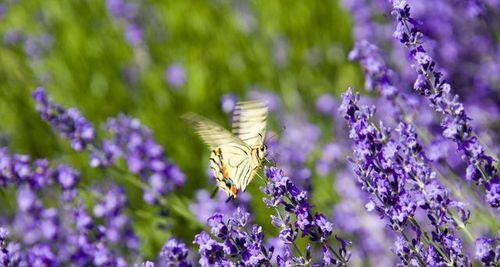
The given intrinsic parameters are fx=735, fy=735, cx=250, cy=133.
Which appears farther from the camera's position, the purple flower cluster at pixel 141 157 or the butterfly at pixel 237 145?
the purple flower cluster at pixel 141 157

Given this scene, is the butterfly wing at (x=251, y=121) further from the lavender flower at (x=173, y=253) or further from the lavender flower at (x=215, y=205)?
the lavender flower at (x=173, y=253)

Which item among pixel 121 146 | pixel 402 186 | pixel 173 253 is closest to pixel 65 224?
pixel 121 146

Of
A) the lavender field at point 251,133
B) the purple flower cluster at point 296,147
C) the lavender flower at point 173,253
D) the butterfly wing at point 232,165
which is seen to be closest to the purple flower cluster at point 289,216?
the lavender field at point 251,133

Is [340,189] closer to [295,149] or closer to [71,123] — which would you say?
[295,149]

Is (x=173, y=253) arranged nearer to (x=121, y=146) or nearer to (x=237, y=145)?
(x=237, y=145)

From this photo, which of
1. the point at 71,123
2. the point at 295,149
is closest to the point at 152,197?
the point at 71,123

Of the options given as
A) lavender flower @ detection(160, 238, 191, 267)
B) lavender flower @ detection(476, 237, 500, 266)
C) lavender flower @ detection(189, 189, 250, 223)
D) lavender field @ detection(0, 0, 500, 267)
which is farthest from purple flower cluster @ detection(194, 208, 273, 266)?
lavender flower @ detection(189, 189, 250, 223)
